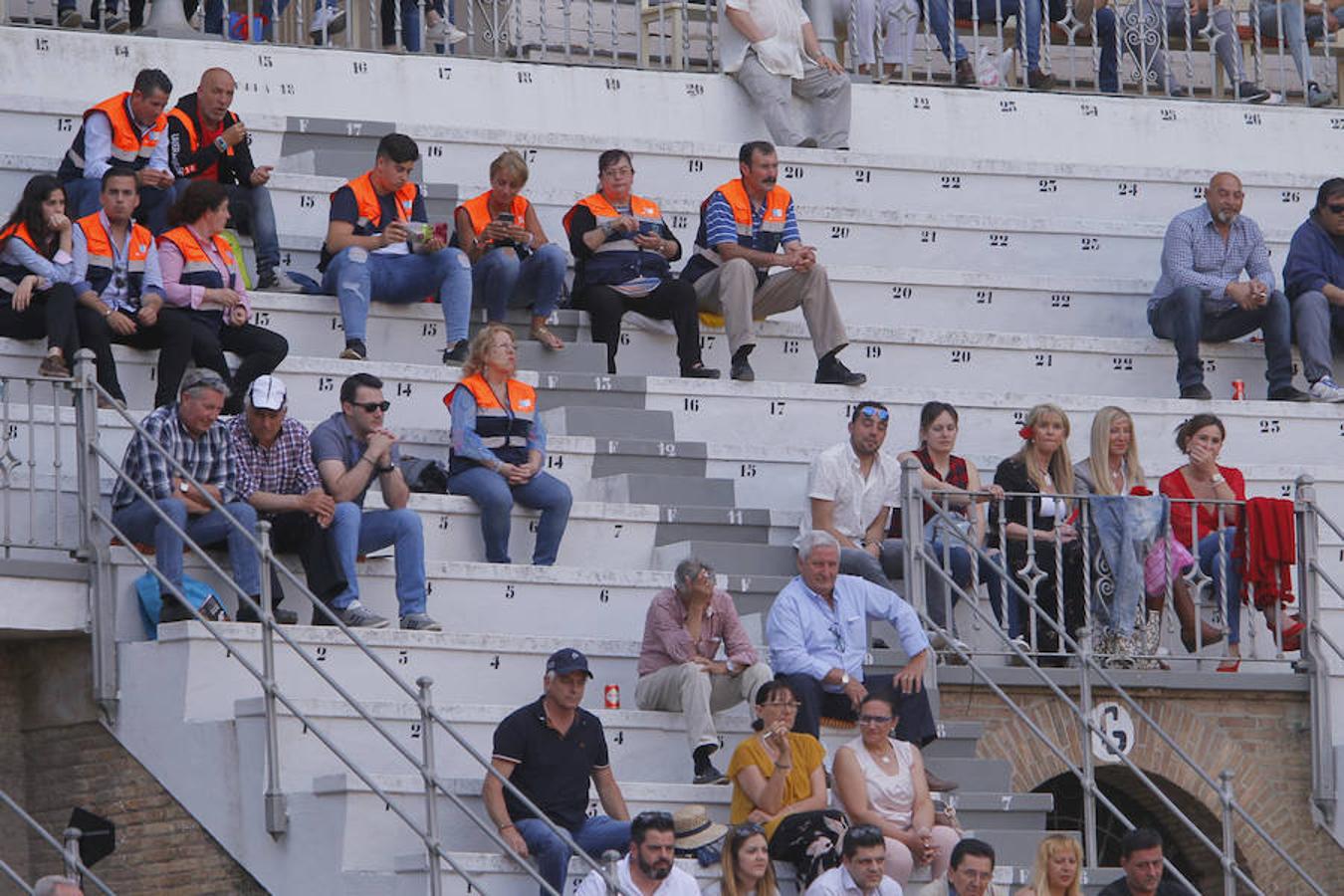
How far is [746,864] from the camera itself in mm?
13281

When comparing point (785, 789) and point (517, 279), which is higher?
point (517, 279)

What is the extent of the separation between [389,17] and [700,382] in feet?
17.0

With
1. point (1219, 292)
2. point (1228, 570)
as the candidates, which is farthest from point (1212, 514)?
point (1219, 292)

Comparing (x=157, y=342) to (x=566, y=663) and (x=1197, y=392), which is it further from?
(x=1197, y=392)

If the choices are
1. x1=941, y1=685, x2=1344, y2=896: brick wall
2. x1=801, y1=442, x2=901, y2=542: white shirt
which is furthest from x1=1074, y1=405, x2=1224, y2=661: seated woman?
x1=801, y1=442, x2=901, y2=542: white shirt

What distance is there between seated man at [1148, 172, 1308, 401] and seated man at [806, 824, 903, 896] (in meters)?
5.84

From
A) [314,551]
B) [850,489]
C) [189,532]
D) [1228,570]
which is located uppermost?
[850,489]

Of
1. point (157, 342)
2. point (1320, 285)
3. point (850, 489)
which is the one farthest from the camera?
point (1320, 285)

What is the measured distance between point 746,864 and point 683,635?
161cm

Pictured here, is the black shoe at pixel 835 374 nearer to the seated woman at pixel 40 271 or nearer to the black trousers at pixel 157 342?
the black trousers at pixel 157 342

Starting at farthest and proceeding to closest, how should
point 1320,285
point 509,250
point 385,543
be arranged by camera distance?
point 1320,285 < point 509,250 < point 385,543

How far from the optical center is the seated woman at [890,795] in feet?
45.7

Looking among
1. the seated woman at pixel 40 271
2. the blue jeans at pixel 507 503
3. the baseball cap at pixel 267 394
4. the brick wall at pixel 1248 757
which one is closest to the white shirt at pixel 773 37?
the blue jeans at pixel 507 503

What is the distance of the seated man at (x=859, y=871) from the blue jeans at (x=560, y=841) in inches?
33.2
